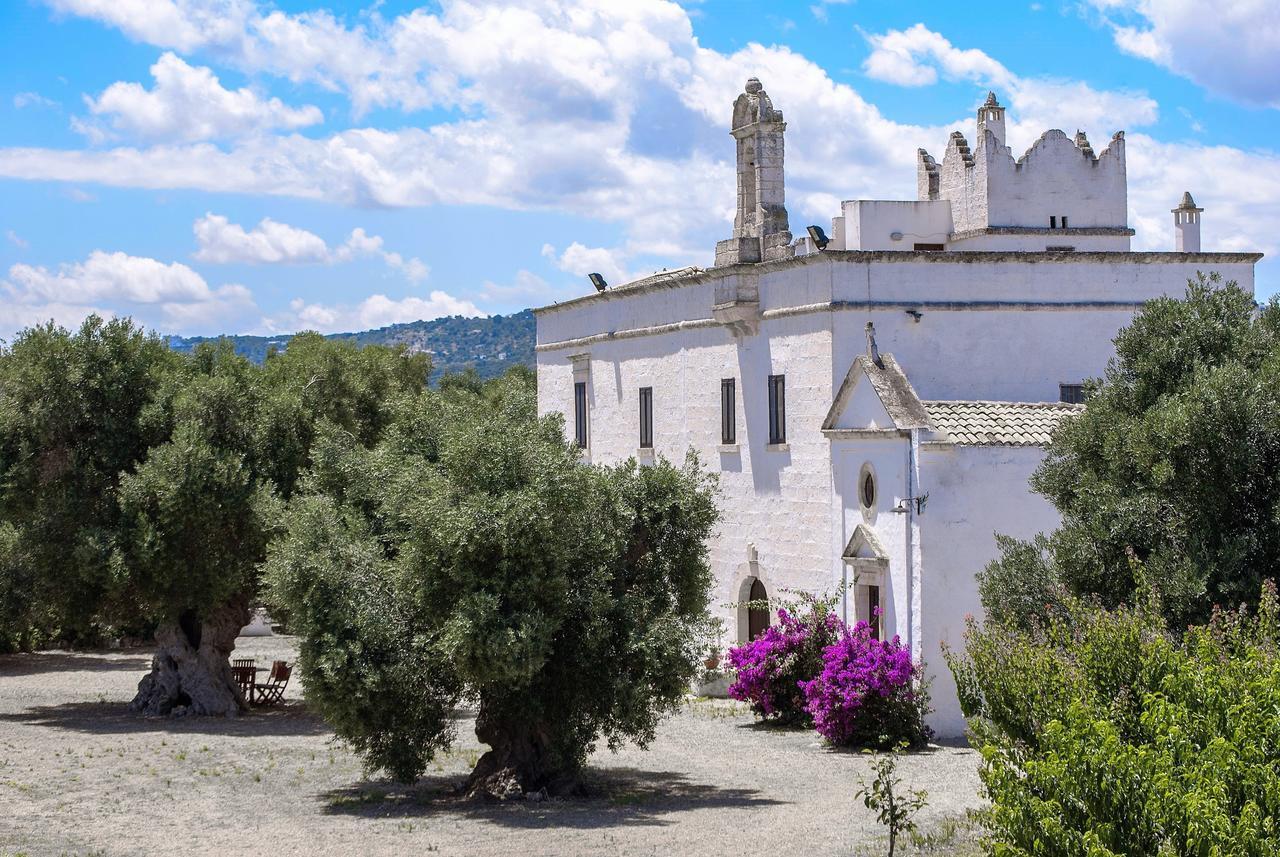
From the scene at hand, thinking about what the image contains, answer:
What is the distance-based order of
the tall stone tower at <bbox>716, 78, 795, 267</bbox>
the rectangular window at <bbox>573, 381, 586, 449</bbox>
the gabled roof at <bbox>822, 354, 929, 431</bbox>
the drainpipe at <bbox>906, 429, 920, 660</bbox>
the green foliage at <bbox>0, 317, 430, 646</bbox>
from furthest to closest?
the rectangular window at <bbox>573, 381, 586, 449</bbox>
the tall stone tower at <bbox>716, 78, 795, 267</bbox>
the green foliage at <bbox>0, 317, 430, 646</bbox>
the gabled roof at <bbox>822, 354, 929, 431</bbox>
the drainpipe at <bbox>906, 429, 920, 660</bbox>

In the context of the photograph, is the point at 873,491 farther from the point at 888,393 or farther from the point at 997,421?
the point at 997,421

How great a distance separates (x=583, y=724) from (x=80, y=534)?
11710mm

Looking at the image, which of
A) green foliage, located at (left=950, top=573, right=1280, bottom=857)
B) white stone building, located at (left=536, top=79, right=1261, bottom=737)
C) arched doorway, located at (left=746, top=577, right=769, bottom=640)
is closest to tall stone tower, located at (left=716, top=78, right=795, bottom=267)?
white stone building, located at (left=536, top=79, right=1261, bottom=737)

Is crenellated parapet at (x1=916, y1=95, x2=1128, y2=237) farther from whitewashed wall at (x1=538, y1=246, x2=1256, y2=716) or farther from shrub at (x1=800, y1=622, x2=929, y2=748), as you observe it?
shrub at (x1=800, y1=622, x2=929, y2=748)

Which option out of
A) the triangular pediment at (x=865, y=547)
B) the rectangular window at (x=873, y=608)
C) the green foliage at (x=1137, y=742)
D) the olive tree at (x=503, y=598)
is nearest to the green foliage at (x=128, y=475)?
the olive tree at (x=503, y=598)

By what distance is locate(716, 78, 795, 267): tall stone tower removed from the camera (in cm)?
2788

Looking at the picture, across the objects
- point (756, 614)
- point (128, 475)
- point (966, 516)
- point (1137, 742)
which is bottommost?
point (756, 614)

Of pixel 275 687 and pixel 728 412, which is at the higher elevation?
pixel 728 412

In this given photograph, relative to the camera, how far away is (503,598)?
17.5 metres

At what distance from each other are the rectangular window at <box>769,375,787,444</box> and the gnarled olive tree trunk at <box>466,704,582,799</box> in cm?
947

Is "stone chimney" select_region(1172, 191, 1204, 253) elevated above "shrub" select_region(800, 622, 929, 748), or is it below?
above

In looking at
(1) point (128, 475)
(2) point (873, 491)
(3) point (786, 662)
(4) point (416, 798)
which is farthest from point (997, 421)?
(1) point (128, 475)

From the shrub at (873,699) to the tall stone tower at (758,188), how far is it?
8395 mm

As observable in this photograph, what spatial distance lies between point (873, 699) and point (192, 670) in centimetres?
1329
